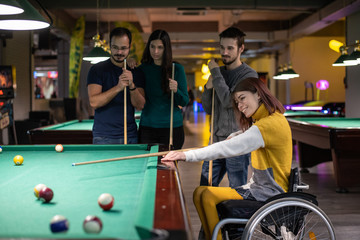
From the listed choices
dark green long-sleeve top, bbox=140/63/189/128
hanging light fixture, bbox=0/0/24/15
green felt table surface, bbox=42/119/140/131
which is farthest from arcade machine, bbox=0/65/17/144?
hanging light fixture, bbox=0/0/24/15

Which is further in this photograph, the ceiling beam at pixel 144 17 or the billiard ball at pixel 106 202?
the ceiling beam at pixel 144 17

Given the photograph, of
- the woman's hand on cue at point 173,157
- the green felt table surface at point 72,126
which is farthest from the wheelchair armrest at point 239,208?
the green felt table surface at point 72,126

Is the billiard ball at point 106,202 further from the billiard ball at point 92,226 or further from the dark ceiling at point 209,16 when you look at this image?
the dark ceiling at point 209,16

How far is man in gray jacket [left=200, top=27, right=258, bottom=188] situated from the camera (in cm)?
267

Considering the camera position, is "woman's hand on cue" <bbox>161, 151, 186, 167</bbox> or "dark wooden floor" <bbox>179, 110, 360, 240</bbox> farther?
"dark wooden floor" <bbox>179, 110, 360, 240</bbox>

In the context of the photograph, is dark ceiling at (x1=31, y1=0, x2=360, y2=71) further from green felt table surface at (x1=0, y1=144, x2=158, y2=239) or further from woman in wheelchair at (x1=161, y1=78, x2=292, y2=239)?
woman in wheelchair at (x1=161, y1=78, x2=292, y2=239)

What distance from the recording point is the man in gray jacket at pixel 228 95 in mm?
2670

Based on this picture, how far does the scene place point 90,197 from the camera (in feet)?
4.78

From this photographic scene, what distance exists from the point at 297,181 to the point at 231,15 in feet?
27.0

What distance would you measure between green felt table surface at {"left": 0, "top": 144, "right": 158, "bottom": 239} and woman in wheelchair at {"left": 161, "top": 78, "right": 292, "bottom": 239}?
310 millimetres

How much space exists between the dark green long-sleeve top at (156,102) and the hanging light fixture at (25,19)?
84 cm

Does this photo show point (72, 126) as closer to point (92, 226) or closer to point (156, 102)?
point (156, 102)

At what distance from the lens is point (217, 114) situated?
287cm

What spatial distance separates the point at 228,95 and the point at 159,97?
59cm
